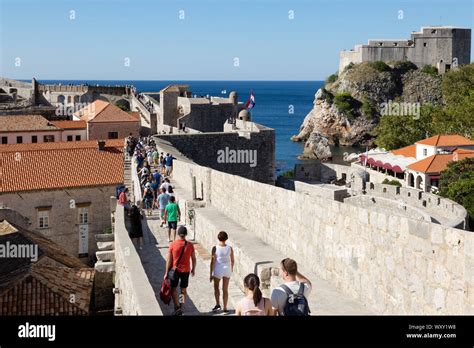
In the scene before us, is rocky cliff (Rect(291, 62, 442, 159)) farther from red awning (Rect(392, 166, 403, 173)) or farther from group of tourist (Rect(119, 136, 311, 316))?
group of tourist (Rect(119, 136, 311, 316))

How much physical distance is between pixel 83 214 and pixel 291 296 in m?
25.8

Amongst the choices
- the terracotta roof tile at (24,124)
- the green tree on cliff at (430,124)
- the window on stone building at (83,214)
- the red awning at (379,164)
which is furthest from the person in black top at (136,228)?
the green tree on cliff at (430,124)

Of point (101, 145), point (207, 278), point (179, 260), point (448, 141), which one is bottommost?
point (207, 278)

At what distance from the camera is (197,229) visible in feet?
39.0

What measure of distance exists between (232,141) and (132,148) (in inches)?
168

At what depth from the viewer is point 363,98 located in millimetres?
97688

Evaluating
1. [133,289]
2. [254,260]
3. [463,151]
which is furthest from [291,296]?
[463,151]

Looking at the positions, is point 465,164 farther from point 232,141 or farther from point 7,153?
point 7,153

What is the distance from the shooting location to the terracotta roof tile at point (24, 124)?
141ft

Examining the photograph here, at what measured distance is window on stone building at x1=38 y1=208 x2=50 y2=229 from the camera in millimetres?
28495

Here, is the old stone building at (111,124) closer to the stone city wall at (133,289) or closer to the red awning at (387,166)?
the red awning at (387,166)

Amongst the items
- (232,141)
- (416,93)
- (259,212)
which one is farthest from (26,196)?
(416,93)

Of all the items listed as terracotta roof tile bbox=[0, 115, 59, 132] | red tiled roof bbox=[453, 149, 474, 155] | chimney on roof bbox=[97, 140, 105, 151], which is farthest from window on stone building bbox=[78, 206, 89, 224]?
red tiled roof bbox=[453, 149, 474, 155]

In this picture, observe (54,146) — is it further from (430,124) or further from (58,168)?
(430,124)
